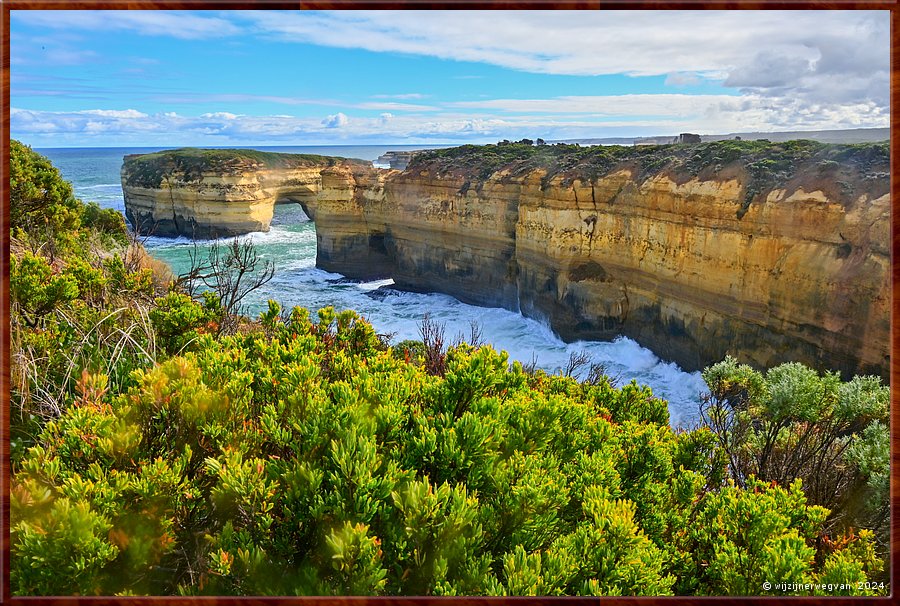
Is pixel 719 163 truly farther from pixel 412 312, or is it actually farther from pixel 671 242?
pixel 412 312

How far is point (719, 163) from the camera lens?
18359mm

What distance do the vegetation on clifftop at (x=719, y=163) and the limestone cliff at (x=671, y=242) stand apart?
0.19ft

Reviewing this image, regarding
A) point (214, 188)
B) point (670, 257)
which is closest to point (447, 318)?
point (670, 257)

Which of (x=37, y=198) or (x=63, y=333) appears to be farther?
(x=37, y=198)

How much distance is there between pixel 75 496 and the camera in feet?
8.36

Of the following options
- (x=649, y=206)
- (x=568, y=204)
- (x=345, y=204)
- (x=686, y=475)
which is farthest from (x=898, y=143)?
(x=345, y=204)

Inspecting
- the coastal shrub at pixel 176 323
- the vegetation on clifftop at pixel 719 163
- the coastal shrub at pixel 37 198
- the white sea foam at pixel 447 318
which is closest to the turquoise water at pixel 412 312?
the white sea foam at pixel 447 318

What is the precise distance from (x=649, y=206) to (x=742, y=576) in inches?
720

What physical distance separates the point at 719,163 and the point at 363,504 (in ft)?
61.9

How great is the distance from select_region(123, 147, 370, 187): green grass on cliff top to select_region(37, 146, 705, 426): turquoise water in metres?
5.66

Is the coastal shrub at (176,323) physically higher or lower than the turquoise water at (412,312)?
higher

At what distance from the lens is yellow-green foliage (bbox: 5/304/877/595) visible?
2510 millimetres

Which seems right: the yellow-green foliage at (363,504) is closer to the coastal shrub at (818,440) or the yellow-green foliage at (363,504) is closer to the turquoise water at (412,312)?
the coastal shrub at (818,440)

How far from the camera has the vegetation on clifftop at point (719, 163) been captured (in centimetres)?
1460
